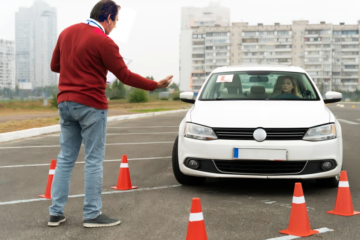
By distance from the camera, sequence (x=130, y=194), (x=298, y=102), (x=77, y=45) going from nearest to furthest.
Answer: (x=77, y=45) < (x=130, y=194) < (x=298, y=102)

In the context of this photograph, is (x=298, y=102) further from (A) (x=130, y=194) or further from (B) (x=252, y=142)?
(A) (x=130, y=194)

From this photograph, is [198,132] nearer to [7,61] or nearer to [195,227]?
[195,227]

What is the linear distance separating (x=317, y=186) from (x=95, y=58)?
10.8 feet

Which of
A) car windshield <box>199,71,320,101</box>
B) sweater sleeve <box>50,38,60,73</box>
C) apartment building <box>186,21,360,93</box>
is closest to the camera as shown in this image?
sweater sleeve <box>50,38,60,73</box>

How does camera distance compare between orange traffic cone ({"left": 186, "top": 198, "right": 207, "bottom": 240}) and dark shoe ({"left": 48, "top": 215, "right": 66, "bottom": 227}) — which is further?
dark shoe ({"left": 48, "top": 215, "right": 66, "bottom": 227})

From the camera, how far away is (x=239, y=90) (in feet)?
22.0

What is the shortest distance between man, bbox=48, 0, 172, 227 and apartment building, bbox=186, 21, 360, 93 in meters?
130

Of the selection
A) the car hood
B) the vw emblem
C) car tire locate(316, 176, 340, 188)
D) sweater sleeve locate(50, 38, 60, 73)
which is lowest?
car tire locate(316, 176, 340, 188)

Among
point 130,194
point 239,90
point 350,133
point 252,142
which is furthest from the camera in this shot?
point 350,133

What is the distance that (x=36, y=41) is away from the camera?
6983 inches

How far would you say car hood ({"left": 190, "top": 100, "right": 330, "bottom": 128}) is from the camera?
5.33 meters

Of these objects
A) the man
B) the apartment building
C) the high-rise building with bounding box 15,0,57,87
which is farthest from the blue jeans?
the high-rise building with bounding box 15,0,57,87

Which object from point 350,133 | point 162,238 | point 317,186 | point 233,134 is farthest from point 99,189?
point 350,133

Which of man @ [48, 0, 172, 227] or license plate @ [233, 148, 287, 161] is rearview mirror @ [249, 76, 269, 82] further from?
man @ [48, 0, 172, 227]
